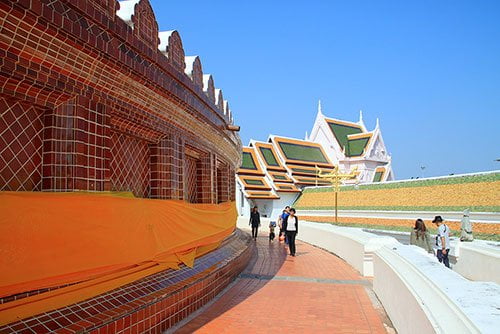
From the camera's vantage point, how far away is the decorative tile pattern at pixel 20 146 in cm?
374

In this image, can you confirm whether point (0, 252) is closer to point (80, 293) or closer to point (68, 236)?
point (68, 236)

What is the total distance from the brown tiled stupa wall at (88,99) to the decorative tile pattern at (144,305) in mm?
1106

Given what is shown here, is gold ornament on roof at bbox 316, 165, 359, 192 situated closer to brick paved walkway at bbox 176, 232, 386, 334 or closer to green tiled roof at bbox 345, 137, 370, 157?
green tiled roof at bbox 345, 137, 370, 157

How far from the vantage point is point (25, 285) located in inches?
135

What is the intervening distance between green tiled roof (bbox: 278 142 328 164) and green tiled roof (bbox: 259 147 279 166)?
1327 mm

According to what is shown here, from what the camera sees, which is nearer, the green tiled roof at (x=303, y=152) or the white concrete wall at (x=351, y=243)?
the white concrete wall at (x=351, y=243)

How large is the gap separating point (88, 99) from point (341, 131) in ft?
144

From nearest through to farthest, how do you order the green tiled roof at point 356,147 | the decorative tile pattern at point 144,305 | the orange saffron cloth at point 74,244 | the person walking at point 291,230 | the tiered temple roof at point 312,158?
the orange saffron cloth at point 74,244
the decorative tile pattern at point 144,305
the person walking at point 291,230
the tiered temple roof at point 312,158
the green tiled roof at point 356,147

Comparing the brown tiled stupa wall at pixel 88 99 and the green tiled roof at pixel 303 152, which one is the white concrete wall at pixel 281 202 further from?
the brown tiled stupa wall at pixel 88 99

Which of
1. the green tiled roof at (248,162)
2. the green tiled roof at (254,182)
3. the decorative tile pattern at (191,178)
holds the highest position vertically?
the green tiled roof at (248,162)

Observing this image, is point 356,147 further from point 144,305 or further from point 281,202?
point 144,305

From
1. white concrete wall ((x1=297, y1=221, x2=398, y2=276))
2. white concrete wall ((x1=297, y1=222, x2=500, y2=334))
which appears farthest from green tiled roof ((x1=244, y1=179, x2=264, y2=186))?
white concrete wall ((x1=297, y1=222, x2=500, y2=334))

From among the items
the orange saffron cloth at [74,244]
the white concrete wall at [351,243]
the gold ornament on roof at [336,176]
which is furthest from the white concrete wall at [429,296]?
the gold ornament on roof at [336,176]

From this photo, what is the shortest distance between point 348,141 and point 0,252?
44.3m
